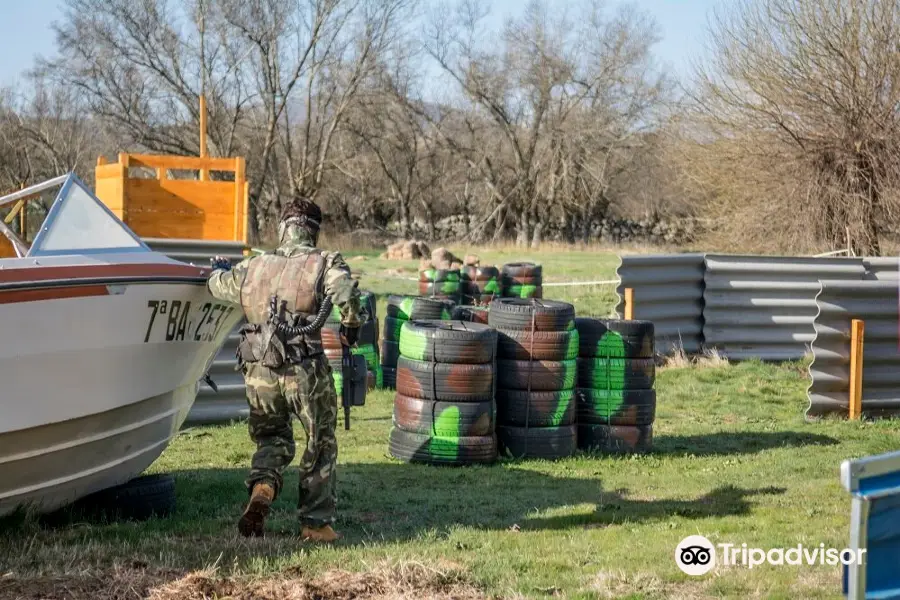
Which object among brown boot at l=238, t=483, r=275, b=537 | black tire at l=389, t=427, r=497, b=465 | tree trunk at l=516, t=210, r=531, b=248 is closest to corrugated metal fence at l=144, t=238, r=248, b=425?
black tire at l=389, t=427, r=497, b=465

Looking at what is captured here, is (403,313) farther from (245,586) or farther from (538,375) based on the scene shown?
(245,586)

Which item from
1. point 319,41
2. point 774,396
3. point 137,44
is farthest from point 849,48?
point 137,44

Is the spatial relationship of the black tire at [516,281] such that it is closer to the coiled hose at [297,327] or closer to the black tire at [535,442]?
the black tire at [535,442]

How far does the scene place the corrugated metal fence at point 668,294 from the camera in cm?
1528

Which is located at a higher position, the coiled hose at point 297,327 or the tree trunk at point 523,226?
the tree trunk at point 523,226

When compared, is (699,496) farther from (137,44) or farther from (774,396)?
(137,44)

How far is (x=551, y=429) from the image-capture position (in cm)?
956

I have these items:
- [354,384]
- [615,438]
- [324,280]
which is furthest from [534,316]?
[324,280]

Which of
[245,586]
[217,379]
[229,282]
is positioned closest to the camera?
[245,586]

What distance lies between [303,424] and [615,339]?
13.7ft

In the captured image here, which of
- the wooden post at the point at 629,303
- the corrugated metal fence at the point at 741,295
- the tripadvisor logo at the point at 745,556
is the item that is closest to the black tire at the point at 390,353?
the wooden post at the point at 629,303

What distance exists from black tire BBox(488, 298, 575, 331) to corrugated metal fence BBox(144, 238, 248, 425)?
2891 millimetres

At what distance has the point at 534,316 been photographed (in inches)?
376

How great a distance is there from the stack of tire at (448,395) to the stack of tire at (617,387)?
3.69 ft
